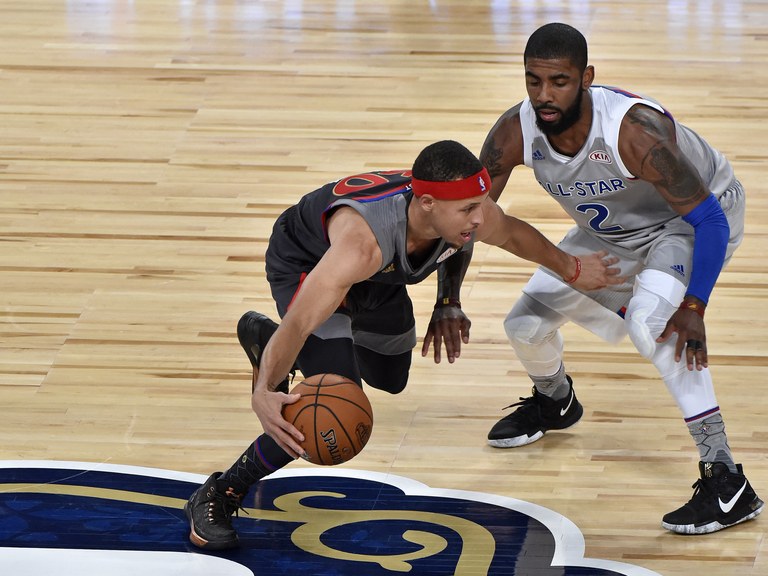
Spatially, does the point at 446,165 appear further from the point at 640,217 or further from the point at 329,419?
the point at 640,217

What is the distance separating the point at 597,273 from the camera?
15.3 ft

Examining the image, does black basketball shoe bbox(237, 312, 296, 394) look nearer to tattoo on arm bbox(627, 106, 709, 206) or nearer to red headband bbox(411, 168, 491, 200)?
red headband bbox(411, 168, 491, 200)

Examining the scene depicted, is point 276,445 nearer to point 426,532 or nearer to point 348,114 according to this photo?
point 426,532

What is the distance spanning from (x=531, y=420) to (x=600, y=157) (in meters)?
1.08

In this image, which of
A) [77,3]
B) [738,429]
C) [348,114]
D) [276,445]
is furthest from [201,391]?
[77,3]

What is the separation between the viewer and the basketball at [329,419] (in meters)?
4.07

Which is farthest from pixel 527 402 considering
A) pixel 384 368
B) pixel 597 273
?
pixel 597 273

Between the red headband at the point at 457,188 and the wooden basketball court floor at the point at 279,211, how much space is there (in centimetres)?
119

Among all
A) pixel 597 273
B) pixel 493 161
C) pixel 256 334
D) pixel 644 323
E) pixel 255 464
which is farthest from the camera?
pixel 256 334

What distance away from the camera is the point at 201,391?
17.9 feet

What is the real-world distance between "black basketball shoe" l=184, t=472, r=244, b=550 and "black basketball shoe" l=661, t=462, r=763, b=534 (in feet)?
4.66

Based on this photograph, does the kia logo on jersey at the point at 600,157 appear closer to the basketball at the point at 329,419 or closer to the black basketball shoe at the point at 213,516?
the basketball at the point at 329,419

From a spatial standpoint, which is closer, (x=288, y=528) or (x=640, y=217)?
(x=288, y=528)

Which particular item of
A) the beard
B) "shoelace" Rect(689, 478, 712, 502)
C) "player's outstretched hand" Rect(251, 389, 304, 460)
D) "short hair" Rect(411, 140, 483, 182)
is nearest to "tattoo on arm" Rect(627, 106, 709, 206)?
the beard
